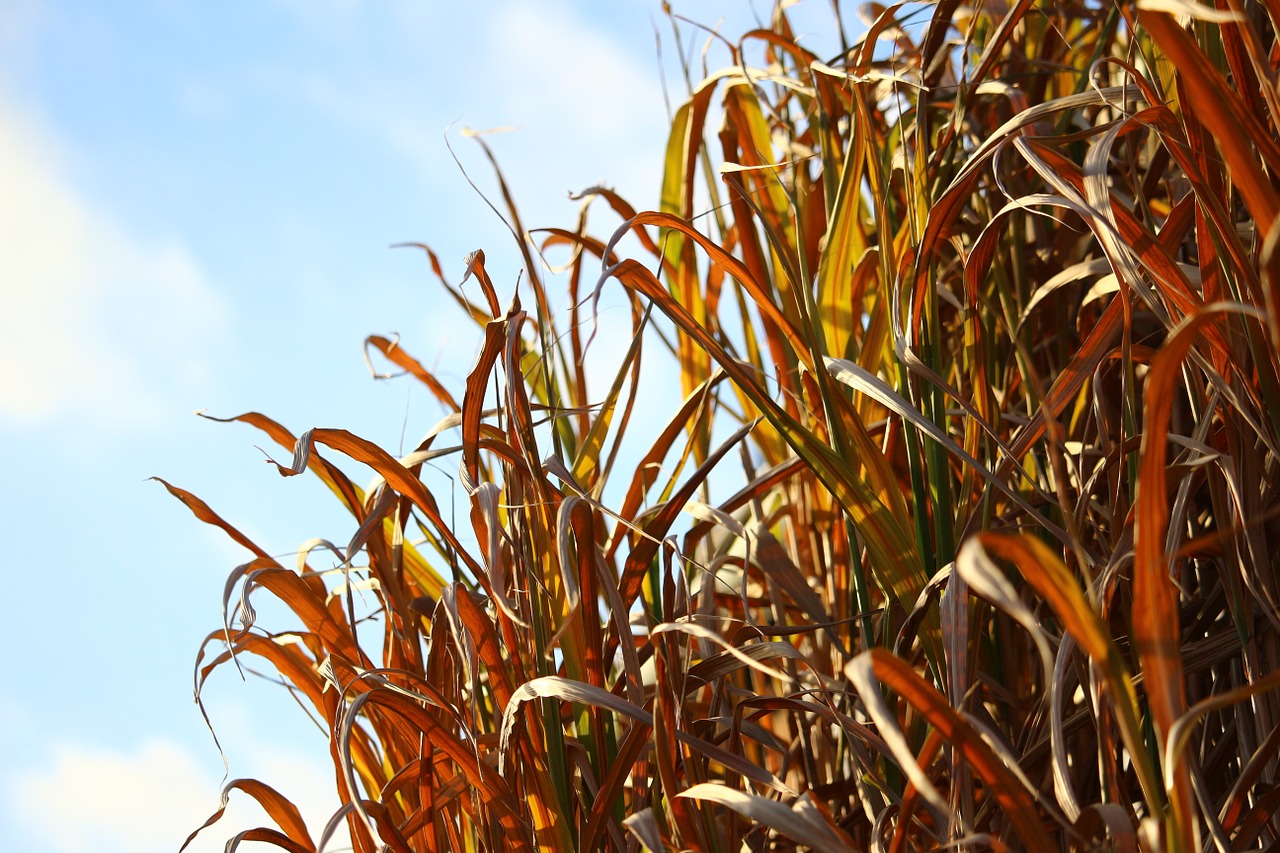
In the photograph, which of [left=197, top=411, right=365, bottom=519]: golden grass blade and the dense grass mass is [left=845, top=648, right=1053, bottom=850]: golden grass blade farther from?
[left=197, top=411, right=365, bottom=519]: golden grass blade

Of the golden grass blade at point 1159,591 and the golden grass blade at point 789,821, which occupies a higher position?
the golden grass blade at point 1159,591

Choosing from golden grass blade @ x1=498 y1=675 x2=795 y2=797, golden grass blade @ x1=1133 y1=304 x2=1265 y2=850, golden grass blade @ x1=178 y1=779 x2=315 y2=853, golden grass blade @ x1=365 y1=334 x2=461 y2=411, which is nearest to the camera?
golden grass blade @ x1=1133 y1=304 x2=1265 y2=850

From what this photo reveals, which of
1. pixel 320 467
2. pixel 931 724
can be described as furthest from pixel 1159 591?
pixel 320 467

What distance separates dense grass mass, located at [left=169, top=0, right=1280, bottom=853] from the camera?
313 millimetres

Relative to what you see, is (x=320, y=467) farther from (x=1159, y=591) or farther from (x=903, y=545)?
(x=1159, y=591)

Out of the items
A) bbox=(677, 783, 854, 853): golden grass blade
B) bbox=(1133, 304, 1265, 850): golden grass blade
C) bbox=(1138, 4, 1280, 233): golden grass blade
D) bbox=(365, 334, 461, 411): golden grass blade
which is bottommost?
bbox=(677, 783, 854, 853): golden grass blade

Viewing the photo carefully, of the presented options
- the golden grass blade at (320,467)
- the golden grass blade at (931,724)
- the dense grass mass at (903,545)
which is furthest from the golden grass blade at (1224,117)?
the golden grass blade at (320,467)

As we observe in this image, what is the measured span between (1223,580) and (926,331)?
161 millimetres

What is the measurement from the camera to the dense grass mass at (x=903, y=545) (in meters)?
0.31

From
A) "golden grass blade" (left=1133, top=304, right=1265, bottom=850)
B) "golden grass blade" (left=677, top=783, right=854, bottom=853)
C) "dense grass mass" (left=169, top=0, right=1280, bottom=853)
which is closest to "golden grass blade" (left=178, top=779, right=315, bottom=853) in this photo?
"dense grass mass" (left=169, top=0, right=1280, bottom=853)

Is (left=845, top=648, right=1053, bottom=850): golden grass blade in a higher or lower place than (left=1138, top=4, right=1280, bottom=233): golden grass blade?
lower

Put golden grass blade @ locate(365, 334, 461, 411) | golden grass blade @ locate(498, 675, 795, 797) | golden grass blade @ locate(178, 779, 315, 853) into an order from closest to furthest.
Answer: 1. golden grass blade @ locate(498, 675, 795, 797)
2. golden grass blade @ locate(178, 779, 315, 853)
3. golden grass blade @ locate(365, 334, 461, 411)

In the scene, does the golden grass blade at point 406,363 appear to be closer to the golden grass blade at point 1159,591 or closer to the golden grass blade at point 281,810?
the golden grass blade at point 281,810

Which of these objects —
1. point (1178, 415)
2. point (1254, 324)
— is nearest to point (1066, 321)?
point (1178, 415)
